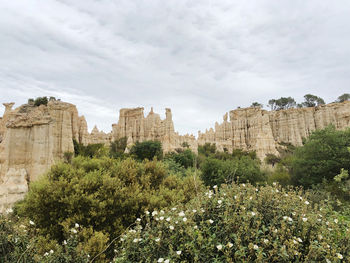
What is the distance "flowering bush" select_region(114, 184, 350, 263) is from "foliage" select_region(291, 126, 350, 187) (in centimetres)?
1892

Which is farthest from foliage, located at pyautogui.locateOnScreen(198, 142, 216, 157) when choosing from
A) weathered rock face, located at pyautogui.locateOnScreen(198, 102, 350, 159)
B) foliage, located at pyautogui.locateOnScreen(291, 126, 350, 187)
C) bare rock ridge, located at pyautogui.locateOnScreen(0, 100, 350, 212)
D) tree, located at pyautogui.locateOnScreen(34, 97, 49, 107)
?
foliage, located at pyautogui.locateOnScreen(291, 126, 350, 187)

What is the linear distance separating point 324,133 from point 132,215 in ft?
74.6

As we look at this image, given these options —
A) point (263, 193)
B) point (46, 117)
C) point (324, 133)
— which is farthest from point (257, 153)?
point (263, 193)

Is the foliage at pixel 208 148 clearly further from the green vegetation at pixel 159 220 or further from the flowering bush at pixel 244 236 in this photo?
the flowering bush at pixel 244 236

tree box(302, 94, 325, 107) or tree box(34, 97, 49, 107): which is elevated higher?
tree box(302, 94, 325, 107)

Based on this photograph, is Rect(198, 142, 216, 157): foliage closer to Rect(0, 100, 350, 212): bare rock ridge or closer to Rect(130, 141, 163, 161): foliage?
Rect(0, 100, 350, 212): bare rock ridge

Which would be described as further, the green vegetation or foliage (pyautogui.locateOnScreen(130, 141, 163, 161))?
foliage (pyautogui.locateOnScreen(130, 141, 163, 161))

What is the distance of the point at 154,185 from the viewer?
9438 millimetres

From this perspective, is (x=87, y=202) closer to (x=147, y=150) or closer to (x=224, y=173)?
(x=224, y=173)

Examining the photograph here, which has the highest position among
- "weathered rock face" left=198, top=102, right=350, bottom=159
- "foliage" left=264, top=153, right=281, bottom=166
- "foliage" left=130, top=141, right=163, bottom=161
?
"weathered rock face" left=198, top=102, right=350, bottom=159

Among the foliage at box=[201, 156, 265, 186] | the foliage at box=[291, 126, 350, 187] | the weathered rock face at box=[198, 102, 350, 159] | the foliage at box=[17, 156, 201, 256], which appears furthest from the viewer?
the weathered rock face at box=[198, 102, 350, 159]

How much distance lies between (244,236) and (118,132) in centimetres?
6961

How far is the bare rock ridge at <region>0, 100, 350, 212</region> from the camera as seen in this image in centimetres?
2756

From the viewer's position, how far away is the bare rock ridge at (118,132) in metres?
27.6
